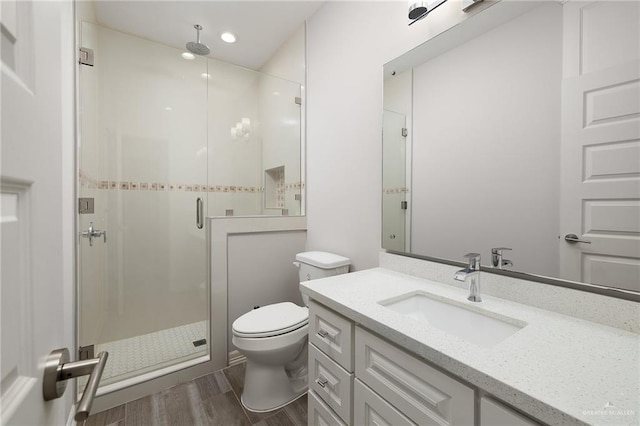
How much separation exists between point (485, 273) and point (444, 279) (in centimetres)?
18

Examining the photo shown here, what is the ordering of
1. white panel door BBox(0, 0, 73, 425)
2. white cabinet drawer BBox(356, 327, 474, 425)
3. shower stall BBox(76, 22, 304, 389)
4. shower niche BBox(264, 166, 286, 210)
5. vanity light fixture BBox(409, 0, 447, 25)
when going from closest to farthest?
1. white panel door BBox(0, 0, 73, 425)
2. white cabinet drawer BBox(356, 327, 474, 425)
3. vanity light fixture BBox(409, 0, 447, 25)
4. shower stall BBox(76, 22, 304, 389)
5. shower niche BBox(264, 166, 286, 210)

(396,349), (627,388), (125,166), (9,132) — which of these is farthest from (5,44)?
(125,166)

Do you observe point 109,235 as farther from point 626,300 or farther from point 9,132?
point 626,300

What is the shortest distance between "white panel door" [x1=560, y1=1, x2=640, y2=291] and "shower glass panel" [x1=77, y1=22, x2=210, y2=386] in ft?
6.56

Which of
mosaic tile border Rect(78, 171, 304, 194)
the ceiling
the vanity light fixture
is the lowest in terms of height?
mosaic tile border Rect(78, 171, 304, 194)

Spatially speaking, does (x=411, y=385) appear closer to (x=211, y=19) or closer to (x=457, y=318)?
(x=457, y=318)

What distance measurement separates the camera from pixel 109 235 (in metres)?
2.14

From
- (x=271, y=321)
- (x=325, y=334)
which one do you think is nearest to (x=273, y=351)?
(x=271, y=321)

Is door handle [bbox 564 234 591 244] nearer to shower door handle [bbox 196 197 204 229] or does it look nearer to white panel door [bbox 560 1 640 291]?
white panel door [bbox 560 1 640 291]

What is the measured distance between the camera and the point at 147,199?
2.31m

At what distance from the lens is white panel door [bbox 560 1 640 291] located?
0.77m

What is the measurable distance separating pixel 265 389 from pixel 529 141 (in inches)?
68.4

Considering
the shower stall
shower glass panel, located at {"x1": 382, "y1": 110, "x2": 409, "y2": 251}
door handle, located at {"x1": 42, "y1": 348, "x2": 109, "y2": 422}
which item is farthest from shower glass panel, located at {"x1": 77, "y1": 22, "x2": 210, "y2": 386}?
door handle, located at {"x1": 42, "y1": 348, "x2": 109, "y2": 422}

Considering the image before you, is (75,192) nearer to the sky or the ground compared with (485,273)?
nearer to the sky
